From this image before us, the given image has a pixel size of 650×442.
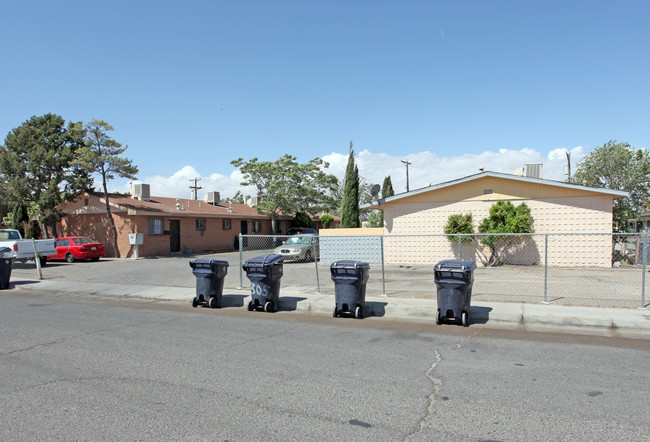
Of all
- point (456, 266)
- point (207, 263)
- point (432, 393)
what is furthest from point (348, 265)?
point (432, 393)

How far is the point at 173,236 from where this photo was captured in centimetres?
2970

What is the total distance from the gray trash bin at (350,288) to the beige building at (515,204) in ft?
27.2

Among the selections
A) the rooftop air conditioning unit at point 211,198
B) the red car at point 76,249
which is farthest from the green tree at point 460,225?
the rooftop air conditioning unit at point 211,198

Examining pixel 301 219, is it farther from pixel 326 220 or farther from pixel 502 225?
pixel 502 225

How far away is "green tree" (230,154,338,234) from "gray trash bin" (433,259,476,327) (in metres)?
27.3

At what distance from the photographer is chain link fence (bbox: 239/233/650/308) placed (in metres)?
10.8

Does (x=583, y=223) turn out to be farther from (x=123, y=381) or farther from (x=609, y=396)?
(x=123, y=381)

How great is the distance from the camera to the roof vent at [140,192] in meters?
31.1

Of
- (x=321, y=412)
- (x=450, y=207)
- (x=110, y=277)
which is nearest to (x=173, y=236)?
(x=110, y=277)

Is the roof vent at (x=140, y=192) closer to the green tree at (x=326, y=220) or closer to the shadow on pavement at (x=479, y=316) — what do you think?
the green tree at (x=326, y=220)

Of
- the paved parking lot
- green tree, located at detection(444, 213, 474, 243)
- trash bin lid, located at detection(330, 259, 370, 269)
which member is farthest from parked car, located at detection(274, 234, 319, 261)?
trash bin lid, located at detection(330, 259, 370, 269)

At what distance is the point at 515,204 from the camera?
18.1 metres

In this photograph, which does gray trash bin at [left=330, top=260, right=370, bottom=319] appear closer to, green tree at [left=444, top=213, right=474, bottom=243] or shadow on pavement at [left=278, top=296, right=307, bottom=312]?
shadow on pavement at [left=278, top=296, right=307, bottom=312]

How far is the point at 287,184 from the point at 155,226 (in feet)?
36.1
